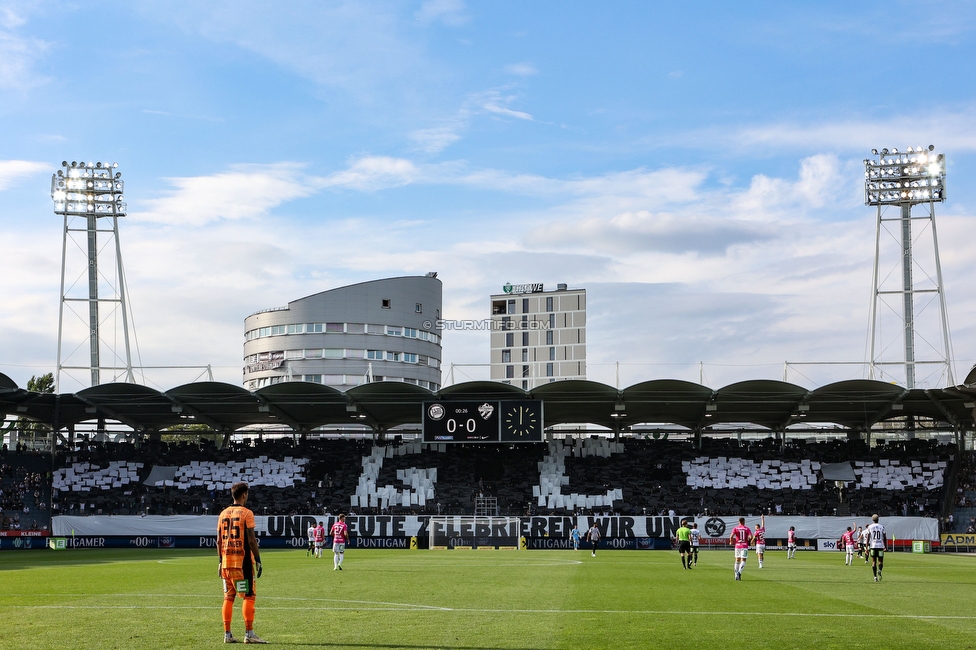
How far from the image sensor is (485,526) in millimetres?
53906

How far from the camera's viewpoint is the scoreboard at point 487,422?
59.4 m

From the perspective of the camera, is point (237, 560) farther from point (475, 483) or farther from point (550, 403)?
point (550, 403)

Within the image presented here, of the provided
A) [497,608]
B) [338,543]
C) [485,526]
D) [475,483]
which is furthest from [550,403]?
[497,608]

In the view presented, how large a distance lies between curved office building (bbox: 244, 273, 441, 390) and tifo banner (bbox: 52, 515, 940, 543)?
6683cm

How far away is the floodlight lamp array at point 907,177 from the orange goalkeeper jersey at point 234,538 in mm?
→ 62826

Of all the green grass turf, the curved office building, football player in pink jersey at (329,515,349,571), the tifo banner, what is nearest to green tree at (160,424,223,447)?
the tifo banner

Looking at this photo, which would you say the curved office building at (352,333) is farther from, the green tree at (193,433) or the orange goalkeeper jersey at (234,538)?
A: the orange goalkeeper jersey at (234,538)

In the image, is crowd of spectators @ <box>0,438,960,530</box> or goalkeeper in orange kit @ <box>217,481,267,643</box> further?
crowd of spectators @ <box>0,438,960,530</box>

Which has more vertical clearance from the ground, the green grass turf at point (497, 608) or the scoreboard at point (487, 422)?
the scoreboard at point (487, 422)

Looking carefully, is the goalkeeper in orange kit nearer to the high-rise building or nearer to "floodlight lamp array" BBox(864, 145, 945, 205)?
"floodlight lamp array" BBox(864, 145, 945, 205)

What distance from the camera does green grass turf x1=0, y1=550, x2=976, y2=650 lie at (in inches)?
554

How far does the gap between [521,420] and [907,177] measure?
32.0 m

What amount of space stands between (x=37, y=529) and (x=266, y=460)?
51.0 ft

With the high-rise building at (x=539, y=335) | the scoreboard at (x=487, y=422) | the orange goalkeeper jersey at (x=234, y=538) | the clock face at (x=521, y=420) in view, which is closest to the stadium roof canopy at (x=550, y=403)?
the scoreboard at (x=487, y=422)
